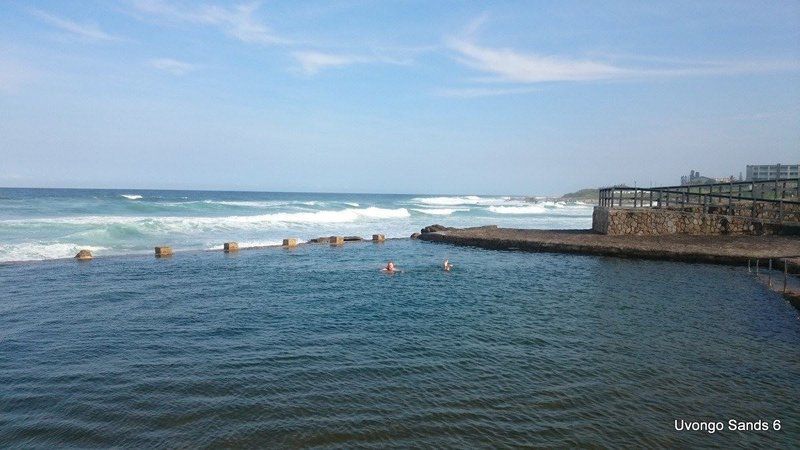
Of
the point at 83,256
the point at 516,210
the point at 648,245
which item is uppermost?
the point at 516,210

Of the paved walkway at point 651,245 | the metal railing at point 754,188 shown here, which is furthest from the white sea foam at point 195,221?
the metal railing at point 754,188

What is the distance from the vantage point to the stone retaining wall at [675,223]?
74.1 feet

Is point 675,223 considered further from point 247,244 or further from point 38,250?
point 38,250

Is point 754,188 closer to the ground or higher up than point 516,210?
higher up

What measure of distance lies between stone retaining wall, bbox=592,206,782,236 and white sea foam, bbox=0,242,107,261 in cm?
2433

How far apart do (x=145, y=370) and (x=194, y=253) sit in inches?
599

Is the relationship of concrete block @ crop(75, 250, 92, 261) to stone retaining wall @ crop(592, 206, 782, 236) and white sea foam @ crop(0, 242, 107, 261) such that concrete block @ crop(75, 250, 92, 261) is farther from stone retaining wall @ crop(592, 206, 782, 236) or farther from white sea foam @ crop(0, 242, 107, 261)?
stone retaining wall @ crop(592, 206, 782, 236)

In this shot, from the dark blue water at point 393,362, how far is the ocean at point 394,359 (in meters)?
0.04

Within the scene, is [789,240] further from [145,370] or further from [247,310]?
[145,370]

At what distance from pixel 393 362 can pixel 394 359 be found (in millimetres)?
150

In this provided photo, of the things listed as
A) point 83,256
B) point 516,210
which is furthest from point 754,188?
point 516,210

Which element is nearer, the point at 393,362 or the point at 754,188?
the point at 393,362

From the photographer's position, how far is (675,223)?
76.3 feet

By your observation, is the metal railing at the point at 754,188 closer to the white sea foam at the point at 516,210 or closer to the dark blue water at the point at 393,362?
the dark blue water at the point at 393,362
